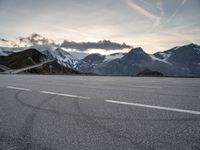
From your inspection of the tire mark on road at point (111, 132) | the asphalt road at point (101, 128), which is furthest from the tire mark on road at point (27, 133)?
the tire mark on road at point (111, 132)

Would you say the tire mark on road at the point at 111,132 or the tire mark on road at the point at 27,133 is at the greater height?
the tire mark on road at the point at 111,132

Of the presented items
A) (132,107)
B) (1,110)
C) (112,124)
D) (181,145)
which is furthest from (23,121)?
(181,145)

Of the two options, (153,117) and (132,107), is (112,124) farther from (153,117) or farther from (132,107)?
(132,107)

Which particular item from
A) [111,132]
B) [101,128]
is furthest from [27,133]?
[111,132]

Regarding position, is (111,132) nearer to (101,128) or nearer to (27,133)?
(101,128)

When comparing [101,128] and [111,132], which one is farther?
[101,128]

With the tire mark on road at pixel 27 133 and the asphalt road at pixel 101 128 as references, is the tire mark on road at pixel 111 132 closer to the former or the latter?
the asphalt road at pixel 101 128

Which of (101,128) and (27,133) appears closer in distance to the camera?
(27,133)

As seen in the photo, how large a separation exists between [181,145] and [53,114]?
9.91 feet

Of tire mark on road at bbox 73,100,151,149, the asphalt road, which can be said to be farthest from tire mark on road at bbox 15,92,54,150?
tire mark on road at bbox 73,100,151,149

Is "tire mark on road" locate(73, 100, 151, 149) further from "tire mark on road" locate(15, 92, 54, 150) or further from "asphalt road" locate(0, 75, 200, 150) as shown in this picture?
"tire mark on road" locate(15, 92, 54, 150)

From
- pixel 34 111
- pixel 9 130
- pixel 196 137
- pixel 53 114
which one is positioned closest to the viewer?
pixel 196 137

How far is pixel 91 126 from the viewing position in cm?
404

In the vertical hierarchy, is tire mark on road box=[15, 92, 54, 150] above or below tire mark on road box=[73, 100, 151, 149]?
below
